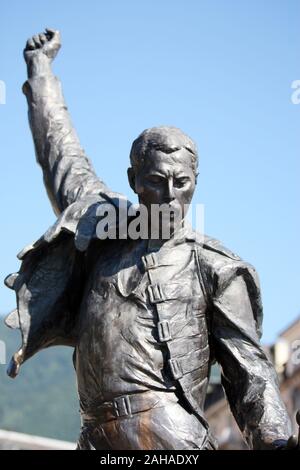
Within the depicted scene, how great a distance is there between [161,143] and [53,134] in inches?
51.5

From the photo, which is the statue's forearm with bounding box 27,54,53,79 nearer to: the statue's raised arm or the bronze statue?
the statue's raised arm

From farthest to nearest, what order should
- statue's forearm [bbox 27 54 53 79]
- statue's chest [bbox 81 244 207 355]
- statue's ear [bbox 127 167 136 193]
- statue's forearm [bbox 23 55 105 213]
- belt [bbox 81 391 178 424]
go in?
statue's forearm [bbox 27 54 53 79] → statue's forearm [bbox 23 55 105 213] → statue's ear [bbox 127 167 136 193] → statue's chest [bbox 81 244 207 355] → belt [bbox 81 391 178 424]

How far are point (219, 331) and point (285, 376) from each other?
34185mm

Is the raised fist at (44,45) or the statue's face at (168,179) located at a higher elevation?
the raised fist at (44,45)

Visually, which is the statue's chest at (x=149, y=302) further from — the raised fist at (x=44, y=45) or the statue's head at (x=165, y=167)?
the raised fist at (x=44, y=45)

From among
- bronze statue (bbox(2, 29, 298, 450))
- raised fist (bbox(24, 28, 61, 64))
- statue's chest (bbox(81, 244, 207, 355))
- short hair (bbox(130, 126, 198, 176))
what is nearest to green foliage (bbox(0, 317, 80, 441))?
raised fist (bbox(24, 28, 61, 64))

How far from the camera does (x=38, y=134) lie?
27.4 ft

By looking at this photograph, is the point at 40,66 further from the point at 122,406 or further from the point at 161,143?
the point at 122,406

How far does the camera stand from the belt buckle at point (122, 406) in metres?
6.89

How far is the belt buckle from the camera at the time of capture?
6891mm

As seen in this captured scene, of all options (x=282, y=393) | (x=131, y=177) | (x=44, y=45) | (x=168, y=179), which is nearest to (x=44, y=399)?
(x=282, y=393)

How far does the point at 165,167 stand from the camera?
7078mm

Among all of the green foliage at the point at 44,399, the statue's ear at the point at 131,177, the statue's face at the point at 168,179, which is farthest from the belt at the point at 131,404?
the green foliage at the point at 44,399

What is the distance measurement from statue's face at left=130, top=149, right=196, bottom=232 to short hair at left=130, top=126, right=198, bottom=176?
25mm
